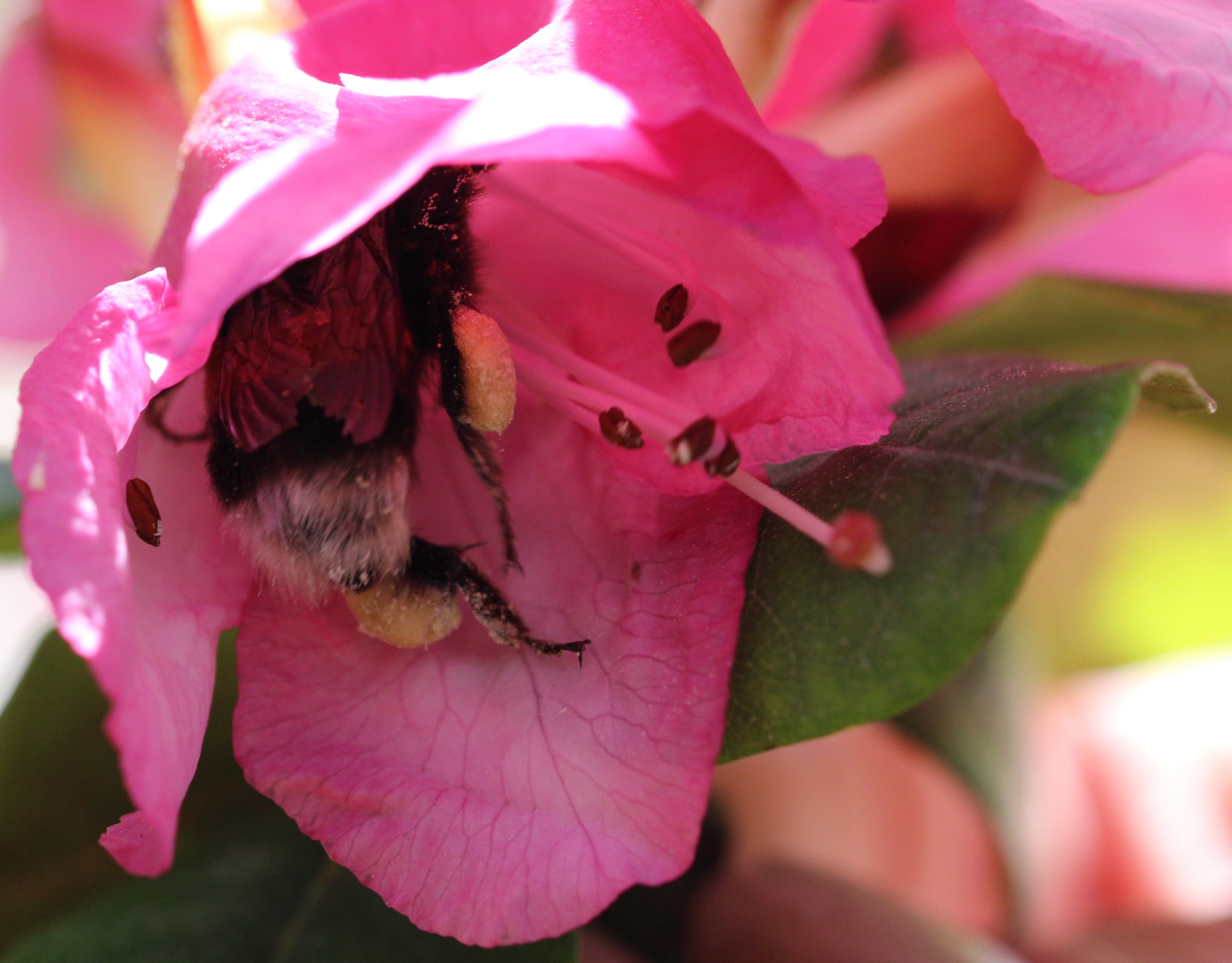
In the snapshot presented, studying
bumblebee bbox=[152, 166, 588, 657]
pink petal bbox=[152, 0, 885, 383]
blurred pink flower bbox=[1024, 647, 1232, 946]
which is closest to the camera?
pink petal bbox=[152, 0, 885, 383]

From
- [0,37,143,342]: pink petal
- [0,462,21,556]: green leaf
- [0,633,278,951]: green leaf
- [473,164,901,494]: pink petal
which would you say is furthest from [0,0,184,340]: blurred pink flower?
[473,164,901,494]: pink petal

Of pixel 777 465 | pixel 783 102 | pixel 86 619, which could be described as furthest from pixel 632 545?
pixel 783 102

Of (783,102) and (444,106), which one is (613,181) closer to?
(444,106)

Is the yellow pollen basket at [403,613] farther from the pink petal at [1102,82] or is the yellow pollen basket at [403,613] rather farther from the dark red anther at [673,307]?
the pink petal at [1102,82]

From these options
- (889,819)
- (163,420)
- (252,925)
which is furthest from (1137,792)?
(163,420)

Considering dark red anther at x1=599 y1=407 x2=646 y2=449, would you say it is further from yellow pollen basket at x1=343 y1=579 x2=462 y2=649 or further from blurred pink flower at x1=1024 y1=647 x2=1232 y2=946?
blurred pink flower at x1=1024 y1=647 x2=1232 y2=946

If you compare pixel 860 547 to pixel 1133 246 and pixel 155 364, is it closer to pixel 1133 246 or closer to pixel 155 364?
pixel 155 364

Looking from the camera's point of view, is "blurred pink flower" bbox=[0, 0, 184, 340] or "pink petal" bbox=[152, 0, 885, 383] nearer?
"pink petal" bbox=[152, 0, 885, 383]
